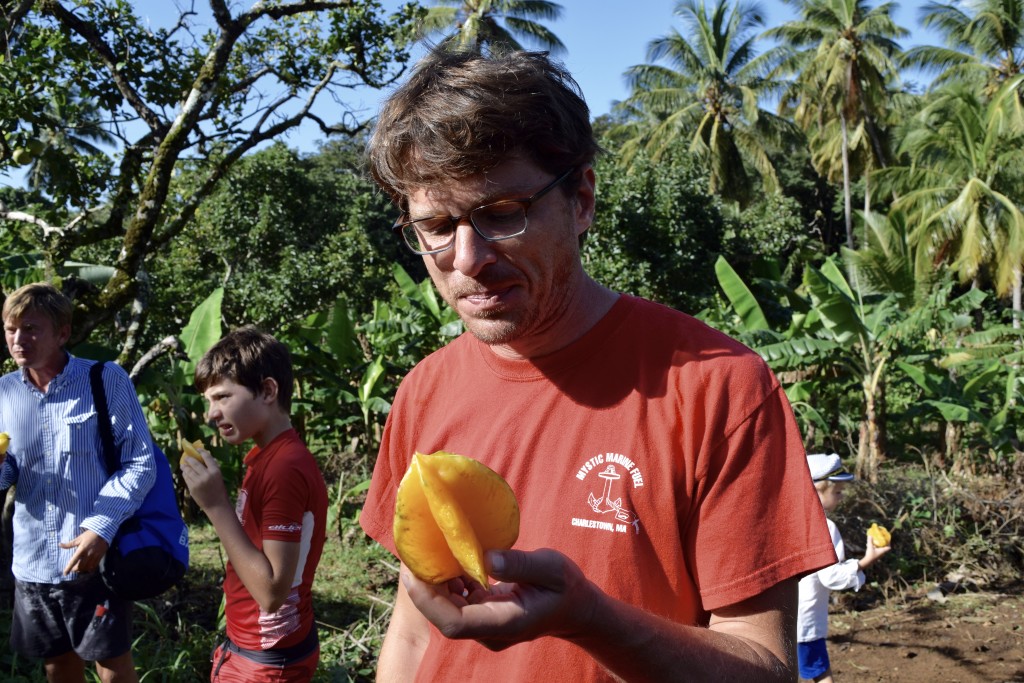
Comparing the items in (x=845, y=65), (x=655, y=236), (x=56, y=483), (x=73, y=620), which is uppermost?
(x=845, y=65)

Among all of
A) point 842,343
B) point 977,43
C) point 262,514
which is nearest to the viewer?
point 262,514

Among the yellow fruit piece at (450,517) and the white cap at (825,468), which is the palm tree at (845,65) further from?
the yellow fruit piece at (450,517)

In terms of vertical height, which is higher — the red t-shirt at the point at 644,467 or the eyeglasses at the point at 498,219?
the eyeglasses at the point at 498,219

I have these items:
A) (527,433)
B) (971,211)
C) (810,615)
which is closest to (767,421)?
Result: (527,433)

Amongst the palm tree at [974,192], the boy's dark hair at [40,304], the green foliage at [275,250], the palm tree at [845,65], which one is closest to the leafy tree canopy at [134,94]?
the boy's dark hair at [40,304]

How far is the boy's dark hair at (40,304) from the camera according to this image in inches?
141

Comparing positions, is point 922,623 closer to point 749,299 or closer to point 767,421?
point 749,299

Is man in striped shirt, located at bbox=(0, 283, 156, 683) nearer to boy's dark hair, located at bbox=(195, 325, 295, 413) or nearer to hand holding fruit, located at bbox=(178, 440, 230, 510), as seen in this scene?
boy's dark hair, located at bbox=(195, 325, 295, 413)

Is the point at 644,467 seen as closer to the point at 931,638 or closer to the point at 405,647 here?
the point at 405,647

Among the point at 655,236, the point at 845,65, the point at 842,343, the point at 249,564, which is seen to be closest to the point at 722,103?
the point at 845,65

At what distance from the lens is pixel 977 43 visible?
28859 millimetres

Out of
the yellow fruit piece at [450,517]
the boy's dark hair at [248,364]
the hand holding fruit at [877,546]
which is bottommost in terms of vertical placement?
the hand holding fruit at [877,546]

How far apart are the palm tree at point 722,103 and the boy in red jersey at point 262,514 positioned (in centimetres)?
2727

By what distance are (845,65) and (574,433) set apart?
1245 inches
